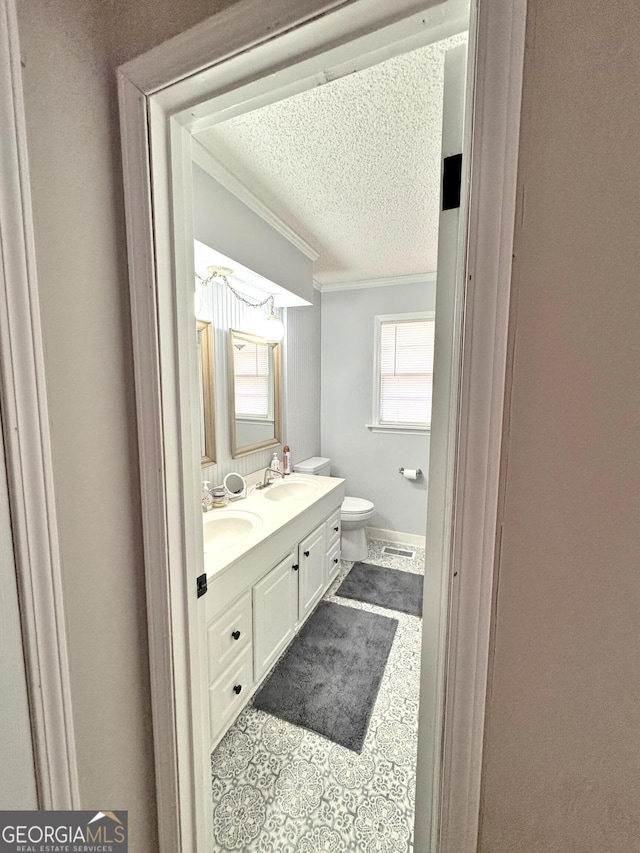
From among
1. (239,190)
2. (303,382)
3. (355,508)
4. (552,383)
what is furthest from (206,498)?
(552,383)

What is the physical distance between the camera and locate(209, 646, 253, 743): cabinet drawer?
4.10 ft

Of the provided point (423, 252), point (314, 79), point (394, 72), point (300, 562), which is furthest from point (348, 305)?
point (314, 79)

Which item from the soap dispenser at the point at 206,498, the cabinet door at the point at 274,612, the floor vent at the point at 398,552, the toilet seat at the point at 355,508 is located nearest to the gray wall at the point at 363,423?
the floor vent at the point at 398,552

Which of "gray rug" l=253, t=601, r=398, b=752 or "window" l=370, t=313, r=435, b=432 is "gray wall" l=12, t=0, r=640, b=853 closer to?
"gray rug" l=253, t=601, r=398, b=752

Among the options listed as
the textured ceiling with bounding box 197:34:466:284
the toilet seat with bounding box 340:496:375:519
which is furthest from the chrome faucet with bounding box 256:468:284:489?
the textured ceiling with bounding box 197:34:466:284

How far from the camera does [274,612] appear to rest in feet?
5.40

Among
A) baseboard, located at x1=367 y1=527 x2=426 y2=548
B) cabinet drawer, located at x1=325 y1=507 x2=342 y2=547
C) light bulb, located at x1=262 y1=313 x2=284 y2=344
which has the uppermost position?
light bulb, located at x1=262 y1=313 x2=284 y2=344

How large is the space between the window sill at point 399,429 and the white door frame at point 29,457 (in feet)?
8.83

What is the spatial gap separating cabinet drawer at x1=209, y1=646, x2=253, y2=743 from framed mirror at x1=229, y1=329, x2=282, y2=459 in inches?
43.6

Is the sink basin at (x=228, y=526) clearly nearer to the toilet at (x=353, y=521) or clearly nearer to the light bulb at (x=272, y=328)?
the toilet at (x=353, y=521)

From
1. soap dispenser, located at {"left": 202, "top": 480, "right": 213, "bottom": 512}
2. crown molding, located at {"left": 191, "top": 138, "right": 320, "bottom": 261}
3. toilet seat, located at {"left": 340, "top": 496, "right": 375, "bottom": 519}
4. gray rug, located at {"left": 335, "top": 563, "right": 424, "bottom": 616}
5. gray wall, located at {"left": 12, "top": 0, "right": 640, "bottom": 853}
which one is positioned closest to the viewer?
gray wall, located at {"left": 12, "top": 0, "right": 640, "bottom": 853}

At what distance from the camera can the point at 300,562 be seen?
1.88m

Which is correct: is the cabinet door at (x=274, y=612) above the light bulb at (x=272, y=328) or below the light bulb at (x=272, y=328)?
below

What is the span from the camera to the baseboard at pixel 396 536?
3.04 meters
